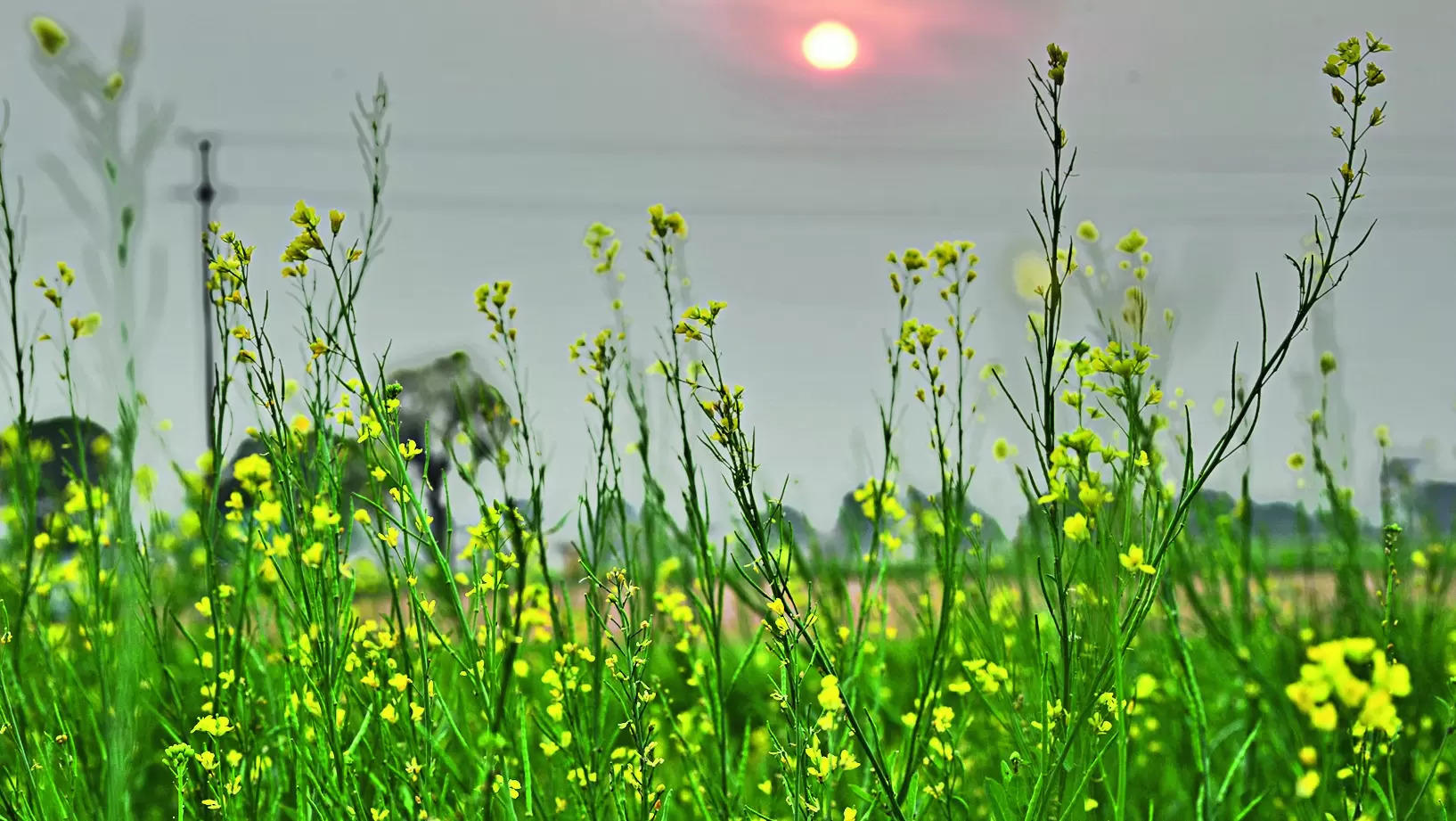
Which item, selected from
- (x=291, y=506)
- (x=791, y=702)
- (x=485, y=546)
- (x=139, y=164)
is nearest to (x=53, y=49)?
(x=139, y=164)

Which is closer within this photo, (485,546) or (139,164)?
(139,164)

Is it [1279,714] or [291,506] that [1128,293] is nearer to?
[1279,714]

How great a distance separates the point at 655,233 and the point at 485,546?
0.74 metres

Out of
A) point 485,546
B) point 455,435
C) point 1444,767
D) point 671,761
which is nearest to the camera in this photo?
point 485,546

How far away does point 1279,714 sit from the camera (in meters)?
2.49

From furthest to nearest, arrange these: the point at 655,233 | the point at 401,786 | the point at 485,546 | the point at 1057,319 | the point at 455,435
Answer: the point at 455,435
the point at 655,233
the point at 401,786
the point at 485,546
the point at 1057,319

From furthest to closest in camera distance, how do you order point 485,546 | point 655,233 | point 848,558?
point 848,558
point 655,233
point 485,546

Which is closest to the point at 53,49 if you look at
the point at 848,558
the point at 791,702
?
the point at 791,702

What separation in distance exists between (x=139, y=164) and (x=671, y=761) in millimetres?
2746

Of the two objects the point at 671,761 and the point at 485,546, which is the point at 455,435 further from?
the point at 671,761

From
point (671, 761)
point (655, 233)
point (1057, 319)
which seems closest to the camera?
point (1057, 319)

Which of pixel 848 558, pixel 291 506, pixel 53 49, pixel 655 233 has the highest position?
pixel 655 233

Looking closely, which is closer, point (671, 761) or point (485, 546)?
point (485, 546)

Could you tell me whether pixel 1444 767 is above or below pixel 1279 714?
below
